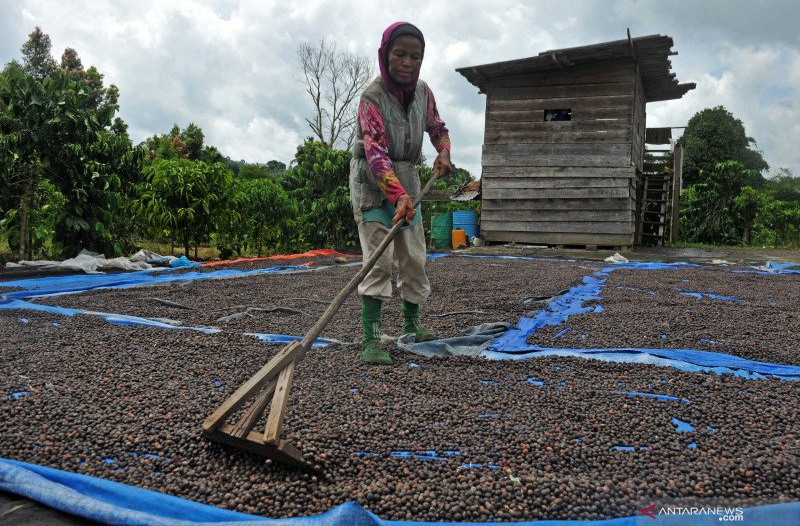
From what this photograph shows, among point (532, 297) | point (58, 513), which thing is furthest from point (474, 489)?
point (532, 297)

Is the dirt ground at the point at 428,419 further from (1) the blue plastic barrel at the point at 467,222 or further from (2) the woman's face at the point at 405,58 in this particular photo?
(1) the blue plastic barrel at the point at 467,222

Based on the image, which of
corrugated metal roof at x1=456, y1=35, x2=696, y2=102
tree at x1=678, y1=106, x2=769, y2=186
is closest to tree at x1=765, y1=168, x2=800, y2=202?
tree at x1=678, y1=106, x2=769, y2=186

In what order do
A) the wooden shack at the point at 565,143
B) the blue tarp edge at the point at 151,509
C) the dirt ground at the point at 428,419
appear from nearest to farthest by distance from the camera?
the blue tarp edge at the point at 151,509 → the dirt ground at the point at 428,419 → the wooden shack at the point at 565,143

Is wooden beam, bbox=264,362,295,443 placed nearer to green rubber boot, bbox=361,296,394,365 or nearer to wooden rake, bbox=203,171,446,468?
wooden rake, bbox=203,171,446,468

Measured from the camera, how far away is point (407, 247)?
2.51m

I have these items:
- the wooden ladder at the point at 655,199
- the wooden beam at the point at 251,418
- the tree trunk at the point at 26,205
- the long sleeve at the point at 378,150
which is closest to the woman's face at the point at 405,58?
the long sleeve at the point at 378,150

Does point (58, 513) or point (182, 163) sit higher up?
point (182, 163)

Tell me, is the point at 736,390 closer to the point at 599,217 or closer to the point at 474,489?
the point at 474,489

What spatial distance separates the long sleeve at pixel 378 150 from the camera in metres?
2.25

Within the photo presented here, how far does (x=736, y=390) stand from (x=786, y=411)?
0.21 metres

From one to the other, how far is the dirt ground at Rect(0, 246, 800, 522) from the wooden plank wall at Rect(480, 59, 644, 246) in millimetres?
6141

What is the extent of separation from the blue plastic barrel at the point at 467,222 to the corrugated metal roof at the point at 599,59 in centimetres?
226

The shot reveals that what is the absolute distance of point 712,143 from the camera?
55.1 ft

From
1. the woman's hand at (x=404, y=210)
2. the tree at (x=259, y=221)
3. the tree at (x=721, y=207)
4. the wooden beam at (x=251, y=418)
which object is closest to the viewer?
the wooden beam at (x=251, y=418)
